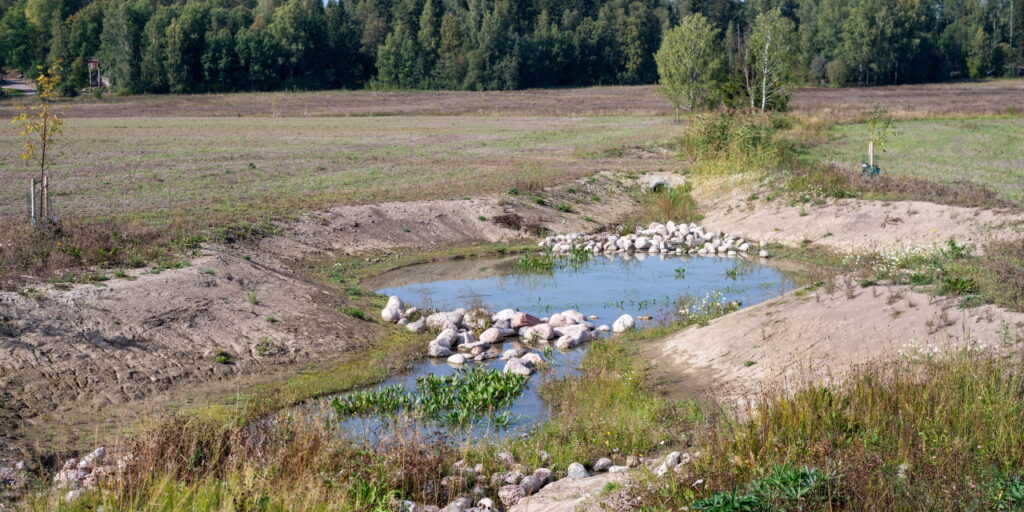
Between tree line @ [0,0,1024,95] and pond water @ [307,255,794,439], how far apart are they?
86827mm

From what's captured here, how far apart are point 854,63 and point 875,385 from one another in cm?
12073

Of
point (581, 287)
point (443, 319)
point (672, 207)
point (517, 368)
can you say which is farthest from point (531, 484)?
point (672, 207)

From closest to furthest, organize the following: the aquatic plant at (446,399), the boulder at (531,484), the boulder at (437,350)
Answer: the boulder at (531,484), the aquatic plant at (446,399), the boulder at (437,350)

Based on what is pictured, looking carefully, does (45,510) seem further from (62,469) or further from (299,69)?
(299,69)

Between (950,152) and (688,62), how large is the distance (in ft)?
94.4

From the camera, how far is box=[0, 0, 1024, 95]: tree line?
368 feet

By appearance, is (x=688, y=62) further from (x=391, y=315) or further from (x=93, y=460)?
(x=93, y=460)

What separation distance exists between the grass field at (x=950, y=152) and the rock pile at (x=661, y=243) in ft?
25.1

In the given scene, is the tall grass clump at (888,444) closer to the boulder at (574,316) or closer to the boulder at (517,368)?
the boulder at (517,368)

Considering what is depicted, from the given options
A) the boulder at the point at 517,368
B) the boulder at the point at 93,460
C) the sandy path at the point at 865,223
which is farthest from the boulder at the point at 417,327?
the sandy path at the point at 865,223

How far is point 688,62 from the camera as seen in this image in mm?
68562

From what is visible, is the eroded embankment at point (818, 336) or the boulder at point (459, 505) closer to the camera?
the boulder at point (459, 505)

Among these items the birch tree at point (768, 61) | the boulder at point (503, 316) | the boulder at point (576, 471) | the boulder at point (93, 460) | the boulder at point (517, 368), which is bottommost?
the boulder at point (517, 368)

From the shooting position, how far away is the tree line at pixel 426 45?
112m
